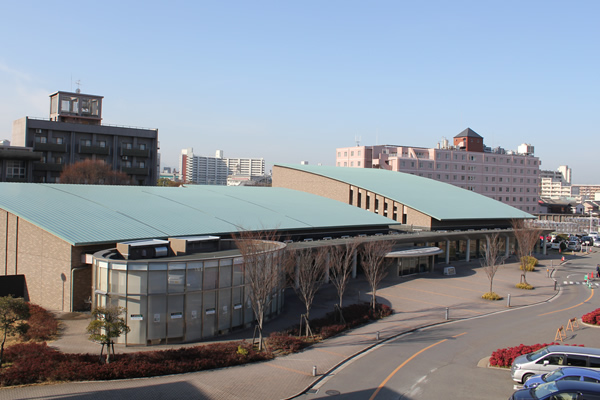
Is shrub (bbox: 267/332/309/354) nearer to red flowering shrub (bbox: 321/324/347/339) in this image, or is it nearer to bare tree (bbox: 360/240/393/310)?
red flowering shrub (bbox: 321/324/347/339)

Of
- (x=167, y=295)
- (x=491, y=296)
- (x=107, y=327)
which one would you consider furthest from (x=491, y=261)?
(x=107, y=327)

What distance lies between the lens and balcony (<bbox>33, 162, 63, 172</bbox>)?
219ft

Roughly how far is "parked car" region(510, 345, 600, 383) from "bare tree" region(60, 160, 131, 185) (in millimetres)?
58308

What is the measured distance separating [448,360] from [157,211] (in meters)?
21.8

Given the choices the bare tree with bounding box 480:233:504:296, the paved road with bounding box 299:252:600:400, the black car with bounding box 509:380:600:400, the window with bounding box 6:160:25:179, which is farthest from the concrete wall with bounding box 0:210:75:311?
the window with bounding box 6:160:25:179

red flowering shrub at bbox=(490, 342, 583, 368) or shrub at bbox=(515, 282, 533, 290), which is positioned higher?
red flowering shrub at bbox=(490, 342, 583, 368)

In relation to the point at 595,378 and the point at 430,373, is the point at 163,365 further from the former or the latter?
the point at 595,378

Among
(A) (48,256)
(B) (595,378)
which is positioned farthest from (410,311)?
(A) (48,256)

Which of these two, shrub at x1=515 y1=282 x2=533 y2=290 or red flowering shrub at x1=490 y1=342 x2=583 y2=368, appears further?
shrub at x1=515 y1=282 x2=533 y2=290

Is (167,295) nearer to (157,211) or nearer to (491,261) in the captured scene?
(157,211)

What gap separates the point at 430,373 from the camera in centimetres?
1819

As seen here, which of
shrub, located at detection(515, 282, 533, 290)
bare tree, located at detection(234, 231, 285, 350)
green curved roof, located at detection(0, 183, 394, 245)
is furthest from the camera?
shrub, located at detection(515, 282, 533, 290)

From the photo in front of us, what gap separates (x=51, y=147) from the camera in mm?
68250

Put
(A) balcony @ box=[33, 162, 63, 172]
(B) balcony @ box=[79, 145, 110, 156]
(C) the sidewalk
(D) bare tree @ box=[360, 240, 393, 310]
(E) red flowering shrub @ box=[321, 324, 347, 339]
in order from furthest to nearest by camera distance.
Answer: (B) balcony @ box=[79, 145, 110, 156] → (A) balcony @ box=[33, 162, 63, 172] → (D) bare tree @ box=[360, 240, 393, 310] → (E) red flowering shrub @ box=[321, 324, 347, 339] → (C) the sidewalk
